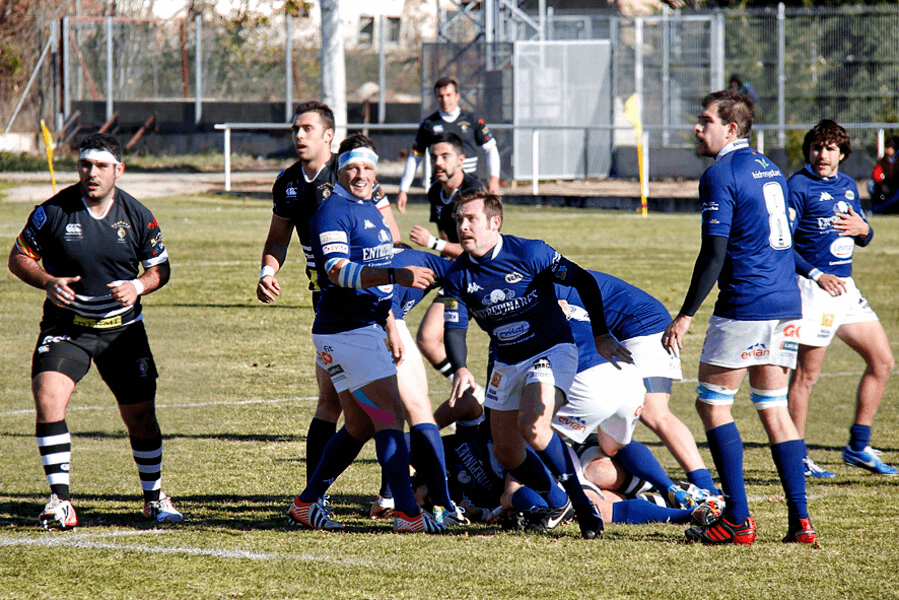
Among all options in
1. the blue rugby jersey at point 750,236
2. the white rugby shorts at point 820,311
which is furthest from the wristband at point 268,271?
the white rugby shorts at point 820,311

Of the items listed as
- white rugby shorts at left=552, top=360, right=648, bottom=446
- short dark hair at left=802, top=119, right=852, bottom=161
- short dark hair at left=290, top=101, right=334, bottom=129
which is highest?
short dark hair at left=290, top=101, right=334, bottom=129

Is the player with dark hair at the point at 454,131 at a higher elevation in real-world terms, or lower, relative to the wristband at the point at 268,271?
higher

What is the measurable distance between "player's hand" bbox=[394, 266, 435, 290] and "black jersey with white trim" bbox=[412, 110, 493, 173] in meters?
6.21

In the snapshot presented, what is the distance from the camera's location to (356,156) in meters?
6.31

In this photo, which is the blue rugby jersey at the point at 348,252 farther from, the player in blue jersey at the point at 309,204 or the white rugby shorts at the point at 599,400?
the white rugby shorts at the point at 599,400

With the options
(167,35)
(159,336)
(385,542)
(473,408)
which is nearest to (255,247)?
(159,336)

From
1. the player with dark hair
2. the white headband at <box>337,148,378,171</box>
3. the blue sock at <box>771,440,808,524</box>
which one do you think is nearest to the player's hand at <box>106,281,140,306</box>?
the white headband at <box>337,148,378,171</box>

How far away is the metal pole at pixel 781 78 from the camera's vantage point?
1238 inches

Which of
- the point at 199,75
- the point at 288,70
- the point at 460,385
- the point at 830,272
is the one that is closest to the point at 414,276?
the point at 460,385

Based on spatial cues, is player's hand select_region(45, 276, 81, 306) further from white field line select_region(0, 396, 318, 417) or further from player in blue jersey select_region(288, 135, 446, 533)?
white field line select_region(0, 396, 318, 417)

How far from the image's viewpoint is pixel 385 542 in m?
5.80

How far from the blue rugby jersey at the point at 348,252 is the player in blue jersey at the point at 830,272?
2851 millimetres

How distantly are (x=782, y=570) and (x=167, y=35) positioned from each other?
36056 mm

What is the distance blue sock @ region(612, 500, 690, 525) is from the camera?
6465 millimetres
